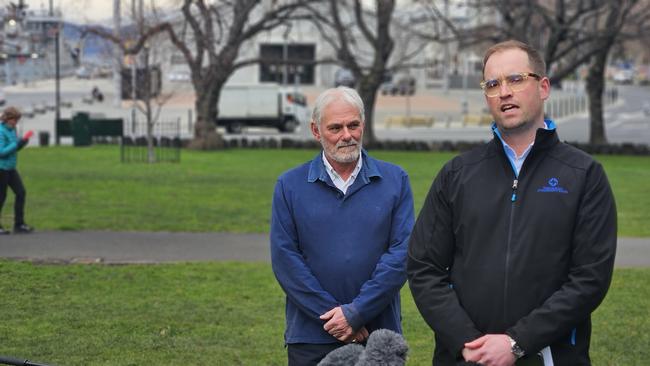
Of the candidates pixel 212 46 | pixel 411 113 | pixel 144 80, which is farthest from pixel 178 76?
pixel 411 113

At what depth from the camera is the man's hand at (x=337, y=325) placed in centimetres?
546

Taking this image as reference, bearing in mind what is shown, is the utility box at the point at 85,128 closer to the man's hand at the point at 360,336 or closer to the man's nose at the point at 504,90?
the man's hand at the point at 360,336

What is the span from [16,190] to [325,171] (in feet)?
39.1

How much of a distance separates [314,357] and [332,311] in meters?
0.28

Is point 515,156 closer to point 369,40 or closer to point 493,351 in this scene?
point 493,351

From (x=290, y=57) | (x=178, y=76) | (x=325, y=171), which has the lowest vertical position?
(x=325, y=171)

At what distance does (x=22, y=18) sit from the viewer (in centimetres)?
3186

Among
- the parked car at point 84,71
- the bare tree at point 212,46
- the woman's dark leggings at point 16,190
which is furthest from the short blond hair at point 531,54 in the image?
the parked car at point 84,71

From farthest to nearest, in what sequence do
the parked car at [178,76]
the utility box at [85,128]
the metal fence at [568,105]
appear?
1. the metal fence at [568,105]
2. the parked car at [178,76]
3. the utility box at [85,128]

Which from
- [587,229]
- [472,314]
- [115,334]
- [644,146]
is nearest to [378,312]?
[472,314]

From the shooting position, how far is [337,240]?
560 cm

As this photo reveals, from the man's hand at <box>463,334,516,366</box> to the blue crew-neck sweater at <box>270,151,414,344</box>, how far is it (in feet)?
3.33

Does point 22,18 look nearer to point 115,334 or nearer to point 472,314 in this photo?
point 115,334

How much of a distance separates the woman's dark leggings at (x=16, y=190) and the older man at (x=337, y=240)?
11.6 metres
